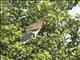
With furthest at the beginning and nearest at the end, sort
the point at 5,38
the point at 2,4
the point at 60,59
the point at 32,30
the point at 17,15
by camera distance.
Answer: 1. the point at 60,59
2. the point at 17,15
3. the point at 5,38
4. the point at 2,4
5. the point at 32,30

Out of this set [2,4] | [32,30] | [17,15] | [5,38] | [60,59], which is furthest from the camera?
[60,59]

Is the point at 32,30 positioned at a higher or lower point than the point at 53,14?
higher

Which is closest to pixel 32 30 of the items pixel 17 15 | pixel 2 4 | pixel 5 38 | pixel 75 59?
pixel 2 4

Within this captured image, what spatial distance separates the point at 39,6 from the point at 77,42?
4.75 ft

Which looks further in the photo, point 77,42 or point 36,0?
point 77,42

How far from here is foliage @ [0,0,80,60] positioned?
19.5 ft

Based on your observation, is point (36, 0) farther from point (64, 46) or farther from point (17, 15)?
point (64, 46)

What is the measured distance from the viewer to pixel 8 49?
20.0 feet

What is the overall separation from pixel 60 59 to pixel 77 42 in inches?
21.5

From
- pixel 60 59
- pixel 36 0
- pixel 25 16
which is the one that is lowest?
pixel 60 59

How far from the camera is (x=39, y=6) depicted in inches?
239

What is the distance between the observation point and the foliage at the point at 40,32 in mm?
5957

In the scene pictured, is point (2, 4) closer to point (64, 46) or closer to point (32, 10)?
point (32, 10)

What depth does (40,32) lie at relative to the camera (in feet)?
21.3
